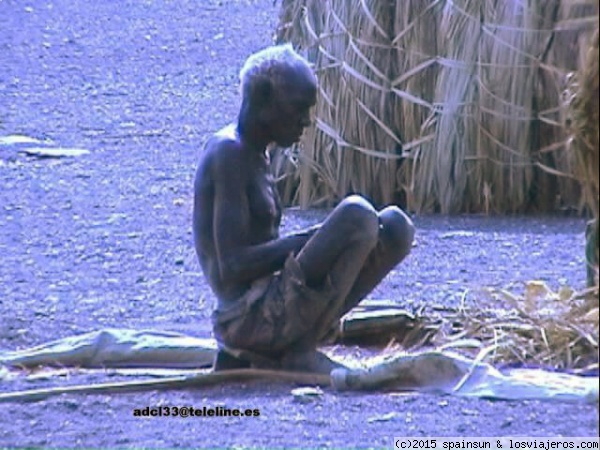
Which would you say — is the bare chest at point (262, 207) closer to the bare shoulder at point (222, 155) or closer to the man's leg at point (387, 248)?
the bare shoulder at point (222, 155)

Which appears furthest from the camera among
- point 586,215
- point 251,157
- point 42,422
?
point 586,215

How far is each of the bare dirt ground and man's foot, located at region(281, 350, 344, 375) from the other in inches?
5.6

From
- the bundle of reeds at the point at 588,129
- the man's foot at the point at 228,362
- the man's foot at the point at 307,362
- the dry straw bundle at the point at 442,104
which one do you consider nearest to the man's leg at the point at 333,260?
the man's foot at the point at 307,362

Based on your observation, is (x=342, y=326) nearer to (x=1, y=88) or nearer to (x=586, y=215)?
(x=586, y=215)

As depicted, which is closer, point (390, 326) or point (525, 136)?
point (390, 326)

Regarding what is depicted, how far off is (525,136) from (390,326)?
3112mm

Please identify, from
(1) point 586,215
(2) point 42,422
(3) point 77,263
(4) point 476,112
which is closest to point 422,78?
(4) point 476,112

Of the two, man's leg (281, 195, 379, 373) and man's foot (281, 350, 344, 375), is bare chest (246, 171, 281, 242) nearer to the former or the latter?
man's leg (281, 195, 379, 373)

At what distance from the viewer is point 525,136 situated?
8.23m

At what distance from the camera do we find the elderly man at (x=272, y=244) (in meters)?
4.61

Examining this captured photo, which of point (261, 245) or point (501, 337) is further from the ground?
point (261, 245)

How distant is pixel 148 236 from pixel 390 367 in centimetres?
316

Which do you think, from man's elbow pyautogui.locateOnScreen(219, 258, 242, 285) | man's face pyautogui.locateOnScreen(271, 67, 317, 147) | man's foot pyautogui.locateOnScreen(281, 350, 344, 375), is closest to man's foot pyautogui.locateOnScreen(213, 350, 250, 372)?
man's foot pyautogui.locateOnScreen(281, 350, 344, 375)

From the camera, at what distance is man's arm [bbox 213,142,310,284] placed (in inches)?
181
